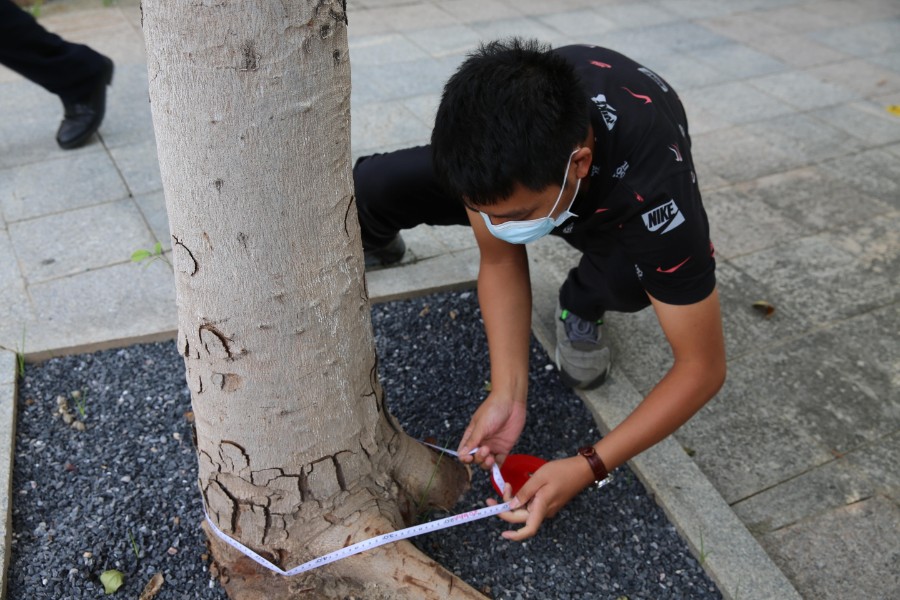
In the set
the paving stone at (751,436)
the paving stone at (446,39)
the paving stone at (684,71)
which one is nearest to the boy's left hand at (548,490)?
the paving stone at (751,436)

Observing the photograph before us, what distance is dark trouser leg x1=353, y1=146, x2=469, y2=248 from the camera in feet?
8.27

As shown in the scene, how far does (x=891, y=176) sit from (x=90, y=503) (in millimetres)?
3884

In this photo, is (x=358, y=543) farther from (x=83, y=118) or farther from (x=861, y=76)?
(x=861, y=76)

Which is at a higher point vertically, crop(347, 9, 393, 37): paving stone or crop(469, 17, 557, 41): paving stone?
crop(469, 17, 557, 41): paving stone

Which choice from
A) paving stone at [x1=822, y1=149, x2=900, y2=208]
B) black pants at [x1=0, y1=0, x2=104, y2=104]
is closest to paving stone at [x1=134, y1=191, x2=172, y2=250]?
black pants at [x1=0, y1=0, x2=104, y2=104]

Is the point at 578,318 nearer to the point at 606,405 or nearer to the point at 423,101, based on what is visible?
the point at 606,405

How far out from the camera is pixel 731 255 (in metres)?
3.39

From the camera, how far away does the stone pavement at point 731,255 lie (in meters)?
2.29

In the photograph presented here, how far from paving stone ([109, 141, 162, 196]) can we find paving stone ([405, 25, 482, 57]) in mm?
2063

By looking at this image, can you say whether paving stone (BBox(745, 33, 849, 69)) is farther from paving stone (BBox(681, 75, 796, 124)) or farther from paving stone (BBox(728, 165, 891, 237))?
paving stone (BBox(728, 165, 891, 237))

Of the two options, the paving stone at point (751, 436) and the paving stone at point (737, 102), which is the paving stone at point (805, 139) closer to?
the paving stone at point (737, 102)

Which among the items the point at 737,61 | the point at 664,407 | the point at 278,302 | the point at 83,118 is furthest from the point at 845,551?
the point at 737,61

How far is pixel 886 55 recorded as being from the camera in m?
5.48

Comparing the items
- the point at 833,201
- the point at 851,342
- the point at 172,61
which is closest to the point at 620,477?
the point at 851,342
